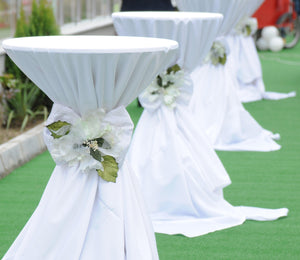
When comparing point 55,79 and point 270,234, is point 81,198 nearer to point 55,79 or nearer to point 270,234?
point 55,79

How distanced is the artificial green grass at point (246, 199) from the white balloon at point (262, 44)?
550cm

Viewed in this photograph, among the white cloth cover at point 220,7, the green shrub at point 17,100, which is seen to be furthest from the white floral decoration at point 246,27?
the green shrub at point 17,100

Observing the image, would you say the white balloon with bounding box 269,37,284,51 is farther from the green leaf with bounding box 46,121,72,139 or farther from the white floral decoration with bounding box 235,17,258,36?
the green leaf with bounding box 46,121,72,139

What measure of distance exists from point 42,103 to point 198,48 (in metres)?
2.84

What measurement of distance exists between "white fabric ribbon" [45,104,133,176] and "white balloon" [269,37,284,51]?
10.0 meters

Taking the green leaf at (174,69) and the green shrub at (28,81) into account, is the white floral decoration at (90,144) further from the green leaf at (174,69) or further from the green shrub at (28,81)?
the green shrub at (28,81)

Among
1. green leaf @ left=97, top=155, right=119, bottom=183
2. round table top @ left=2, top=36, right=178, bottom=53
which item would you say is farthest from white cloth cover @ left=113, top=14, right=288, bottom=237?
green leaf @ left=97, top=155, right=119, bottom=183

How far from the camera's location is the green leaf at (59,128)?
3.04 metres

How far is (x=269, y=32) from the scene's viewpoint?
42.0 feet

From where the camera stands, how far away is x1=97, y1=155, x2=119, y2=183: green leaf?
301 centimetres

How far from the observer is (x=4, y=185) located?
5.07 metres

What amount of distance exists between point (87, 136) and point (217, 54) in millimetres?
3425

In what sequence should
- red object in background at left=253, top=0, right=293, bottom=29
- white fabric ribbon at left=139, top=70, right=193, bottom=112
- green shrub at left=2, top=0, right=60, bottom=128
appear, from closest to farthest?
white fabric ribbon at left=139, top=70, right=193, bottom=112
green shrub at left=2, top=0, right=60, bottom=128
red object in background at left=253, top=0, right=293, bottom=29

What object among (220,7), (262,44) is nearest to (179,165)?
(220,7)
